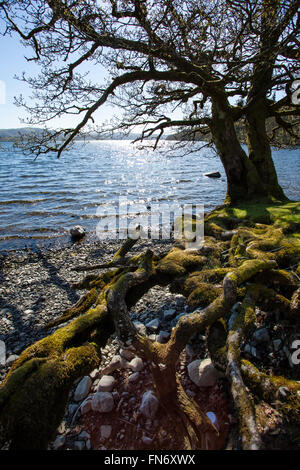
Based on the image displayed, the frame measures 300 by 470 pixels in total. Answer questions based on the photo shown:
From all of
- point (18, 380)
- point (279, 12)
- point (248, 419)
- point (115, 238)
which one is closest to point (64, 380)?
point (18, 380)

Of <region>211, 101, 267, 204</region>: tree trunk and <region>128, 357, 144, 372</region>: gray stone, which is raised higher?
<region>211, 101, 267, 204</region>: tree trunk

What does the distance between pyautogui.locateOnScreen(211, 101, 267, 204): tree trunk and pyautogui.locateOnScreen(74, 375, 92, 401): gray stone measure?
350 inches

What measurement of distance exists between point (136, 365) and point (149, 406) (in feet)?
2.74

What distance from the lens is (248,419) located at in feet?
6.48

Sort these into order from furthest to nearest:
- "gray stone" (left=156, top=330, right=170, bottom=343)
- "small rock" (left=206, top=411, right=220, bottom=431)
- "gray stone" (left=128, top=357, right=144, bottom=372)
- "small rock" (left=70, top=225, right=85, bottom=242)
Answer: "small rock" (left=70, top=225, right=85, bottom=242) < "gray stone" (left=156, top=330, right=170, bottom=343) < "gray stone" (left=128, top=357, right=144, bottom=372) < "small rock" (left=206, top=411, right=220, bottom=431)

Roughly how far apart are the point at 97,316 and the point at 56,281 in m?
5.55

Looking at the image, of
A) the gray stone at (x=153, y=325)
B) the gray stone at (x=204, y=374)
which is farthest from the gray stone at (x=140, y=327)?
the gray stone at (x=204, y=374)

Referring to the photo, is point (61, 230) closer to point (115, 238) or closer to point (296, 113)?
point (115, 238)

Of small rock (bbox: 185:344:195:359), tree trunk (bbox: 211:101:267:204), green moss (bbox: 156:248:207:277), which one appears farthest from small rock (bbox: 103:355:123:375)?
tree trunk (bbox: 211:101:267:204)

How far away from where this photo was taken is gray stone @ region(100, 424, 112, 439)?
9.70 ft

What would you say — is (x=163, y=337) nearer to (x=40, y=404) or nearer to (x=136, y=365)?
(x=136, y=365)

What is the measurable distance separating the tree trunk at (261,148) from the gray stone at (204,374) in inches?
361

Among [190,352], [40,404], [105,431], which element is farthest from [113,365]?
[40,404]

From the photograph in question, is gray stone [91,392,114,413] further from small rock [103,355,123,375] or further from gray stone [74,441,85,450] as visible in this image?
small rock [103,355,123,375]
